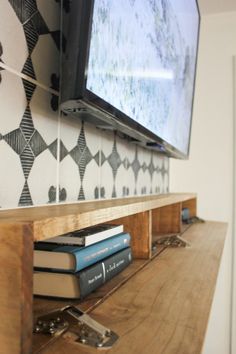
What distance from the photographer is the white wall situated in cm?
225

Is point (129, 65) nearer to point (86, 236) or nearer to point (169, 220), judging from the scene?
point (86, 236)

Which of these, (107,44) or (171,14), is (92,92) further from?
(171,14)

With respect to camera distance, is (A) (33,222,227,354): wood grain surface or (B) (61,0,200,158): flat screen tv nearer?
(A) (33,222,227,354): wood grain surface

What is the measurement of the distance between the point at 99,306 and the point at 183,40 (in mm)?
1295

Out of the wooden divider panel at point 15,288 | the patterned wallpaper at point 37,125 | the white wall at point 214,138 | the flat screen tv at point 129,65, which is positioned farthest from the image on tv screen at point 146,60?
the white wall at point 214,138

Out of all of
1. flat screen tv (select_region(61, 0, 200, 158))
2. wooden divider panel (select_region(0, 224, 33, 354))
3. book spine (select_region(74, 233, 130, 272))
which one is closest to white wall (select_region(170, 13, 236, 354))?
flat screen tv (select_region(61, 0, 200, 158))

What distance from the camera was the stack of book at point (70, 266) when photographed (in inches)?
23.4

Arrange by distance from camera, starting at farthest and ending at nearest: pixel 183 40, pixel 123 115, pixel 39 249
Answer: pixel 183 40
pixel 123 115
pixel 39 249

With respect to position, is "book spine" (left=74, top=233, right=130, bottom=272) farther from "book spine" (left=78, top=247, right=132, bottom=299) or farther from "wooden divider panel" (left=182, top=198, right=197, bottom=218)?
"wooden divider panel" (left=182, top=198, right=197, bottom=218)

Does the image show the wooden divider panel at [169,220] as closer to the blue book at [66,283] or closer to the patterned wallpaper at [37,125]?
the patterned wallpaper at [37,125]

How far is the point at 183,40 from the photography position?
1.58 meters

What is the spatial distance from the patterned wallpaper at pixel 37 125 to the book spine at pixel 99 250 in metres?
0.15

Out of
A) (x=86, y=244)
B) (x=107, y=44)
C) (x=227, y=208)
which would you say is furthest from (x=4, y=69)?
(x=227, y=208)

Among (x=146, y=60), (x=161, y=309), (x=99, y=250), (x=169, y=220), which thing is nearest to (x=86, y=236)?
(x=99, y=250)
